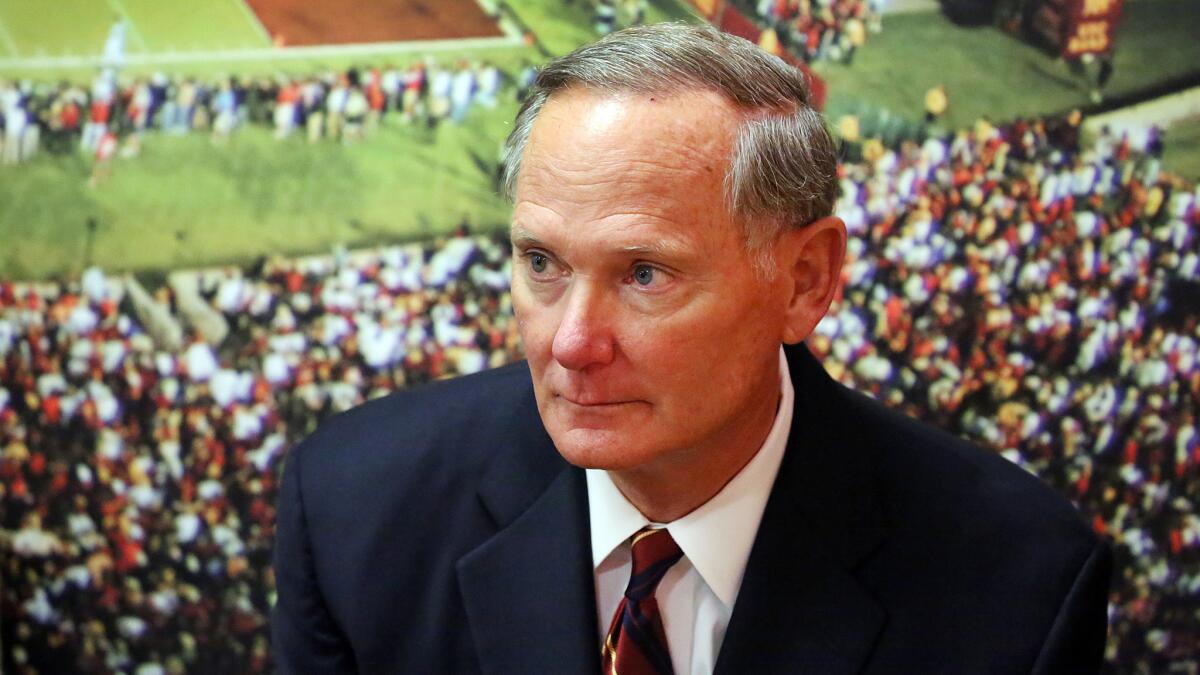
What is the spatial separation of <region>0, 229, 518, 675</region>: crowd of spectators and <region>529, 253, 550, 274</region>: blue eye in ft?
2.96

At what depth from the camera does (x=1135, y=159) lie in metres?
2.06

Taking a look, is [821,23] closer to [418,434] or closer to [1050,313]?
[1050,313]

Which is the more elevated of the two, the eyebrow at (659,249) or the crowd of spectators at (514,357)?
the eyebrow at (659,249)

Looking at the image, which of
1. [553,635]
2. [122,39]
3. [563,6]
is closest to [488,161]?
[563,6]

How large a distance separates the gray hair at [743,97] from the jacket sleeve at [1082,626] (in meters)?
0.56

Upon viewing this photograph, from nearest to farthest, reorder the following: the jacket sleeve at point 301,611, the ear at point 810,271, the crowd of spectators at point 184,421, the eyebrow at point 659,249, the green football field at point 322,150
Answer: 1. the eyebrow at point 659,249
2. the ear at point 810,271
3. the jacket sleeve at point 301,611
4. the green football field at point 322,150
5. the crowd of spectators at point 184,421

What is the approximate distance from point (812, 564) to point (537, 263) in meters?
0.51

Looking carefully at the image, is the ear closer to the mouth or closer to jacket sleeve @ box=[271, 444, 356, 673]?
the mouth

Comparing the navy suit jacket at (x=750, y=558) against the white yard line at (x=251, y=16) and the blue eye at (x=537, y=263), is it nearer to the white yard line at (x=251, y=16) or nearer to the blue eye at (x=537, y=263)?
the blue eye at (x=537, y=263)

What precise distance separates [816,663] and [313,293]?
1.20 m

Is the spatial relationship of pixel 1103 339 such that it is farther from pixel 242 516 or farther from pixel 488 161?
pixel 242 516

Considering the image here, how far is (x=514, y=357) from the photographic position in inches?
87.8

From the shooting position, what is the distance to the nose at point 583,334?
1.21m

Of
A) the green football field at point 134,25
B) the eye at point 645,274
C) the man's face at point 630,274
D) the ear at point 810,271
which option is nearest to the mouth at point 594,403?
the man's face at point 630,274
